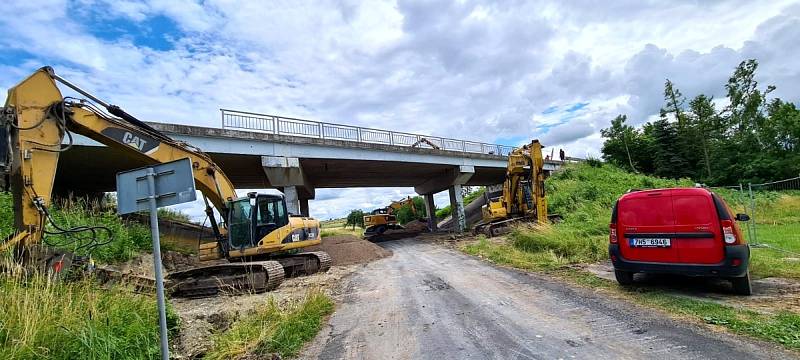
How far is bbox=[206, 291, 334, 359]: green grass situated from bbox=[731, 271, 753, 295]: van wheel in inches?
245

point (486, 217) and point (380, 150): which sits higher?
point (380, 150)

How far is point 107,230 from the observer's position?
22.9 ft

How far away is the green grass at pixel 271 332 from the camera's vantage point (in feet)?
16.1

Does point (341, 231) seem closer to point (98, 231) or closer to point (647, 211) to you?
point (98, 231)

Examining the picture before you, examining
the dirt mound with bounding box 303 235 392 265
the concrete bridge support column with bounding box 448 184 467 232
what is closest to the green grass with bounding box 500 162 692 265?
the dirt mound with bounding box 303 235 392 265

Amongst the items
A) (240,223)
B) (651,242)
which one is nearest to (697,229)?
(651,242)

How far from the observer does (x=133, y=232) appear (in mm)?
13016

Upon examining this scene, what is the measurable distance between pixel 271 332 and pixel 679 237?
617 centimetres

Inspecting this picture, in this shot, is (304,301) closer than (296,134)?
Yes

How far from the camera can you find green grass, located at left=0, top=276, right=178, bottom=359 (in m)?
3.95

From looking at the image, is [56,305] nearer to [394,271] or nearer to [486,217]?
[394,271]

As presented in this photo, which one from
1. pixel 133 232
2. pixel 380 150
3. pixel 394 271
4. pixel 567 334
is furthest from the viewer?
pixel 380 150

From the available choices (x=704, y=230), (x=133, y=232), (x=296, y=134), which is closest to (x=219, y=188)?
(x=133, y=232)

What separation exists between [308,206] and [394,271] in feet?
64.0
